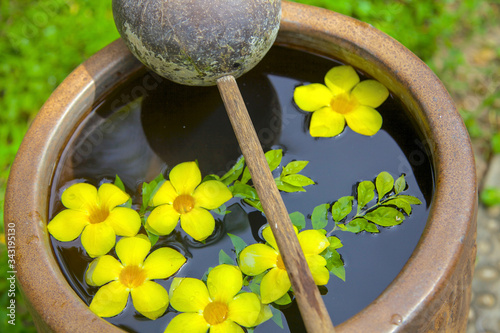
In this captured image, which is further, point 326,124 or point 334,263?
point 326,124

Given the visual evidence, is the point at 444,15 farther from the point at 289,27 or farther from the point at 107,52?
the point at 107,52

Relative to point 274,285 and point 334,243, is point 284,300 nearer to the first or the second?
point 274,285

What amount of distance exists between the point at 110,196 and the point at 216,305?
0.41 m

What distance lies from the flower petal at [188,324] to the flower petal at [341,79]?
719 millimetres

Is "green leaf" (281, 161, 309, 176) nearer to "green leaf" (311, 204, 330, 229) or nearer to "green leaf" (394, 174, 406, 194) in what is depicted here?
"green leaf" (311, 204, 330, 229)

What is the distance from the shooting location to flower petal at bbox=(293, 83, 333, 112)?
139 centimetres

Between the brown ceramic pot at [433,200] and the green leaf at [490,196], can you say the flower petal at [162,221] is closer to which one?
the brown ceramic pot at [433,200]

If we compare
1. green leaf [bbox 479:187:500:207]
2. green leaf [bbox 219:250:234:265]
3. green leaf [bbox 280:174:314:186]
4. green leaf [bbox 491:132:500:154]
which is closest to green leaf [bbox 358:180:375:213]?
green leaf [bbox 280:174:314:186]

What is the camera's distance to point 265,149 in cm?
136

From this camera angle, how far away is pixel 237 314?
3.54 feet

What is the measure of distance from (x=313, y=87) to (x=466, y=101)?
1299mm

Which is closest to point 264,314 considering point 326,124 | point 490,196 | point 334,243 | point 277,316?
point 277,316

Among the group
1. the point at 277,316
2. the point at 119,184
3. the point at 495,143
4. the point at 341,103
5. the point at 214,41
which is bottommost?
the point at 495,143

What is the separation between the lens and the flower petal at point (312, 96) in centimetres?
139
